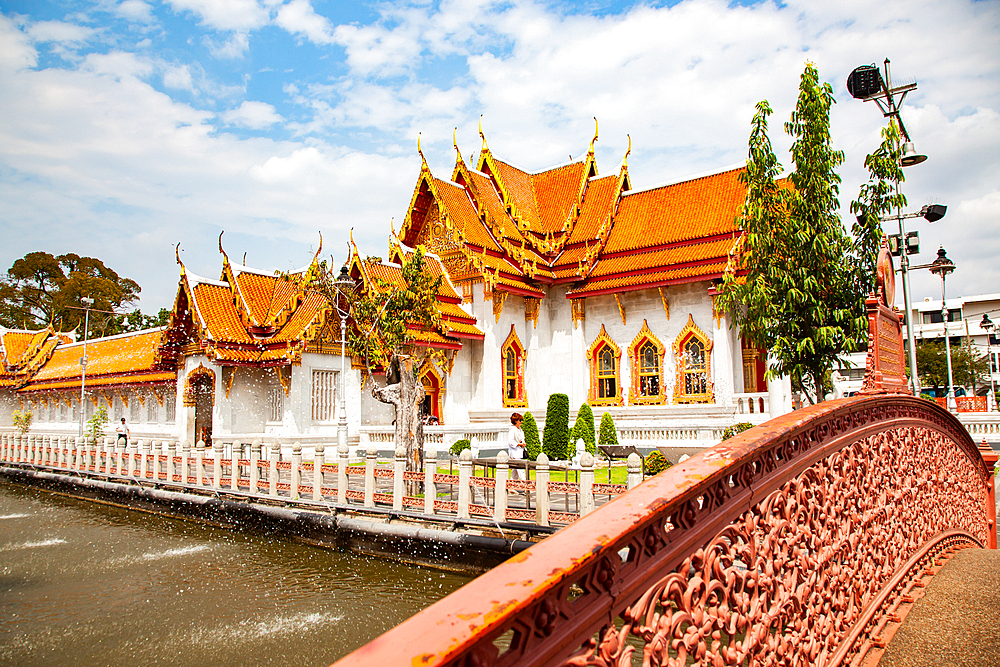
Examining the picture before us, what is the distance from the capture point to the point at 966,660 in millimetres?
3281

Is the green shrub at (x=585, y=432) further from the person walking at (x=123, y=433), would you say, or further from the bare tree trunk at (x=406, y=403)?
the person walking at (x=123, y=433)

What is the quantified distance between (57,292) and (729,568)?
5828 centimetres

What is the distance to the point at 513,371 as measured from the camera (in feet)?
74.9

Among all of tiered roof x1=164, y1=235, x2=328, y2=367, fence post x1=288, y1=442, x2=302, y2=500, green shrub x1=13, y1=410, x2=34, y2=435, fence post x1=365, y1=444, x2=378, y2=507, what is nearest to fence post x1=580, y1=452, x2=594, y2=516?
fence post x1=365, y1=444, x2=378, y2=507

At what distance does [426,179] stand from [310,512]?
13711 mm

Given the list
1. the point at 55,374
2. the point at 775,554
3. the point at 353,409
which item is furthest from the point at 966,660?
the point at 55,374

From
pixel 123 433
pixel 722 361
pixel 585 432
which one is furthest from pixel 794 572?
pixel 123 433

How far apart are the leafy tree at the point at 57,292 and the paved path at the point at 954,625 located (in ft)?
174

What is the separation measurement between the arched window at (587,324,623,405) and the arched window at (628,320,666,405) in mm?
604

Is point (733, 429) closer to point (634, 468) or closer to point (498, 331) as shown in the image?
point (498, 331)

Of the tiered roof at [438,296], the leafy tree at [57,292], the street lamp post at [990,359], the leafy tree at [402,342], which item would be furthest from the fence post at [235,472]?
the leafy tree at [57,292]

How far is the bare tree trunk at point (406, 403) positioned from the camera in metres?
12.4

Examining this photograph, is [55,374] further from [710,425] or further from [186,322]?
[710,425]

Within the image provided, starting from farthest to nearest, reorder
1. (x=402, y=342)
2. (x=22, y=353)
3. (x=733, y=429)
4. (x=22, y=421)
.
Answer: (x=22, y=353) → (x=22, y=421) → (x=733, y=429) → (x=402, y=342)
